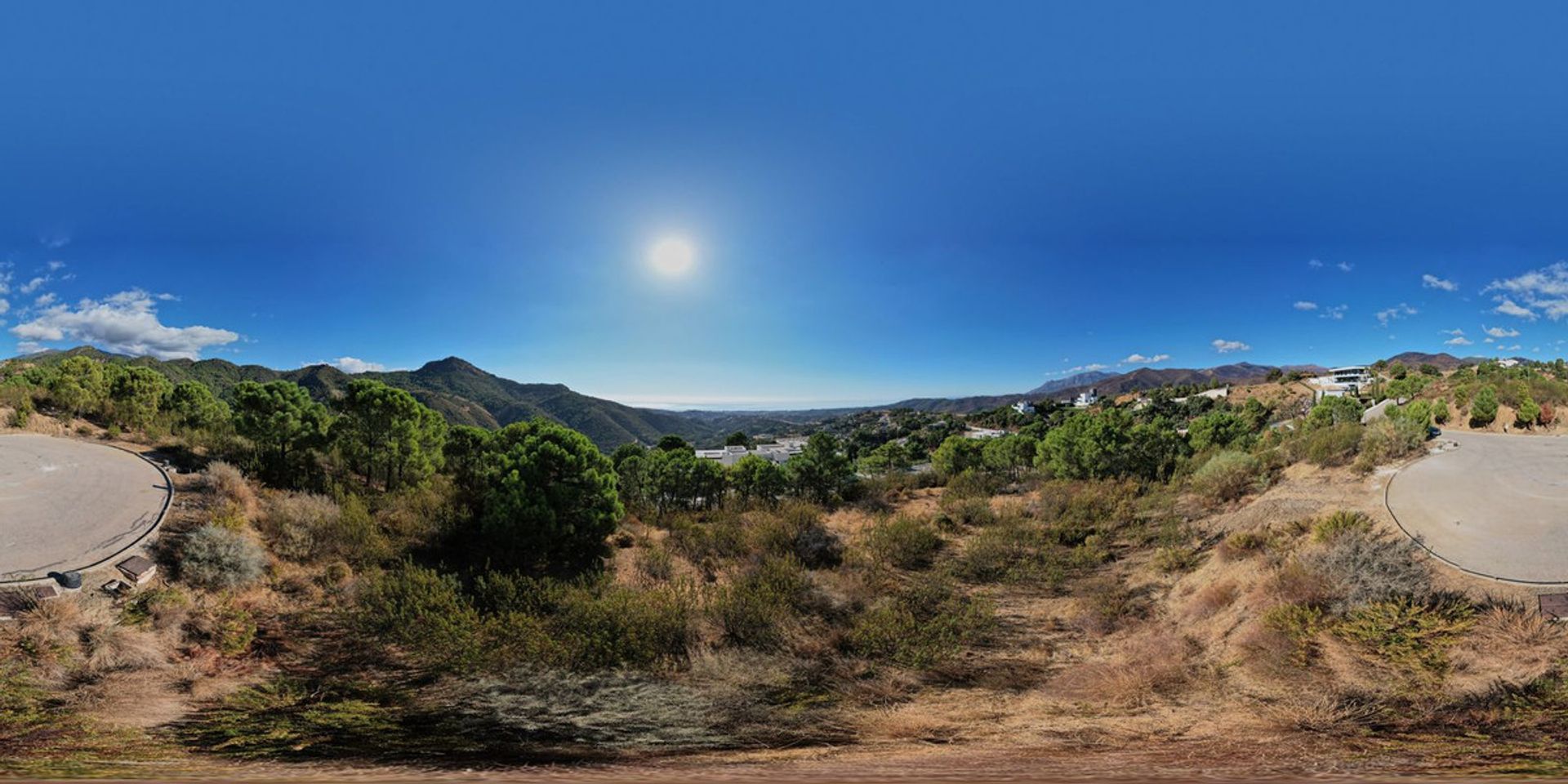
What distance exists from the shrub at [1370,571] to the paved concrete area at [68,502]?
2007 centimetres

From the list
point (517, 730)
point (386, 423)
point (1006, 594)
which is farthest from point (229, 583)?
point (1006, 594)

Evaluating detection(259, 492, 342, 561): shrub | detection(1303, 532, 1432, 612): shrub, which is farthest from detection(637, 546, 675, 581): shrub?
detection(1303, 532, 1432, 612): shrub

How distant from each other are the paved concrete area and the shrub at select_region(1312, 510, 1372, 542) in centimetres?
2161

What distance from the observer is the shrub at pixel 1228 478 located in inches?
608

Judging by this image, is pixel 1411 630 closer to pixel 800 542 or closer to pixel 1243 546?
pixel 1243 546

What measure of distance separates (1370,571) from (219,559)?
19232 millimetres

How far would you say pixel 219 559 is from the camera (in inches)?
385

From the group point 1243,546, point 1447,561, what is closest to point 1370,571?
point 1447,561

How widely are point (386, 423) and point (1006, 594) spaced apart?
16535 mm

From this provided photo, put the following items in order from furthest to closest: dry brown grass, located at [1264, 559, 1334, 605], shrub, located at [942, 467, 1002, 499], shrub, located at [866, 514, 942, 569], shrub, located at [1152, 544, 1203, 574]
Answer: shrub, located at [942, 467, 1002, 499] < shrub, located at [866, 514, 942, 569] < shrub, located at [1152, 544, 1203, 574] < dry brown grass, located at [1264, 559, 1334, 605]

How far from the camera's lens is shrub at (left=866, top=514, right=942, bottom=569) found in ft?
44.3

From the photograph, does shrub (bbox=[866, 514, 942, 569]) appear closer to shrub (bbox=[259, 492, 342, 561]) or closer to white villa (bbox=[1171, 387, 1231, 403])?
shrub (bbox=[259, 492, 342, 561])

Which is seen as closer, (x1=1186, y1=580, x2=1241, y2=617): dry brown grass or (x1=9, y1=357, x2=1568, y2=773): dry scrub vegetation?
(x1=9, y1=357, x2=1568, y2=773): dry scrub vegetation

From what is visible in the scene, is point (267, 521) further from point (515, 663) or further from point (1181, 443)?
point (1181, 443)
